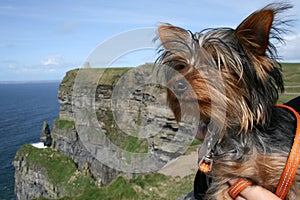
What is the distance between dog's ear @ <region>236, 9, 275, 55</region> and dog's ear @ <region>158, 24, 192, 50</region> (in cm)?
68

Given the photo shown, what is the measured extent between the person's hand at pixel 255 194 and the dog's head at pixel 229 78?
2.02 feet

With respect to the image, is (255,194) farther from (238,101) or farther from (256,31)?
(256,31)

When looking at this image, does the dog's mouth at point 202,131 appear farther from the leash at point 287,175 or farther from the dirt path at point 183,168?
the dirt path at point 183,168

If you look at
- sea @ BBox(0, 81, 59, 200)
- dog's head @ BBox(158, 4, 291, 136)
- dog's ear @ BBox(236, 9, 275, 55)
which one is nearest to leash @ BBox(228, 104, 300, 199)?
dog's head @ BBox(158, 4, 291, 136)

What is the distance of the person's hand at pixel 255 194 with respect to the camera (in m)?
2.87

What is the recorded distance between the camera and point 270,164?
2920mm

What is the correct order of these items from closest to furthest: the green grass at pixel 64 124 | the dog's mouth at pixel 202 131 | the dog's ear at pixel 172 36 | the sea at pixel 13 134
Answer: the dog's ear at pixel 172 36
the dog's mouth at pixel 202 131
the green grass at pixel 64 124
the sea at pixel 13 134

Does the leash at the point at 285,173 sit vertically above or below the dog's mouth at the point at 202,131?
below

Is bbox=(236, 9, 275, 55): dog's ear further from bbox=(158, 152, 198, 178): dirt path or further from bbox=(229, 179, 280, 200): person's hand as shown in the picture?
bbox=(158, 152, 198, 178): dirt path

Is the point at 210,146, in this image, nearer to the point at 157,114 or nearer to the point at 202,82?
the point at 202,82

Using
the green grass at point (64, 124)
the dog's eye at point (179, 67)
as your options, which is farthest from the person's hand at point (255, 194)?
the green grass at point (64, 124)

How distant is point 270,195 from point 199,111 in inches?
42.4

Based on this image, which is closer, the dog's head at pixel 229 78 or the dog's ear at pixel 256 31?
the dog's ear at pixel 256 31

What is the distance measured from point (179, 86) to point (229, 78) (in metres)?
0.53
